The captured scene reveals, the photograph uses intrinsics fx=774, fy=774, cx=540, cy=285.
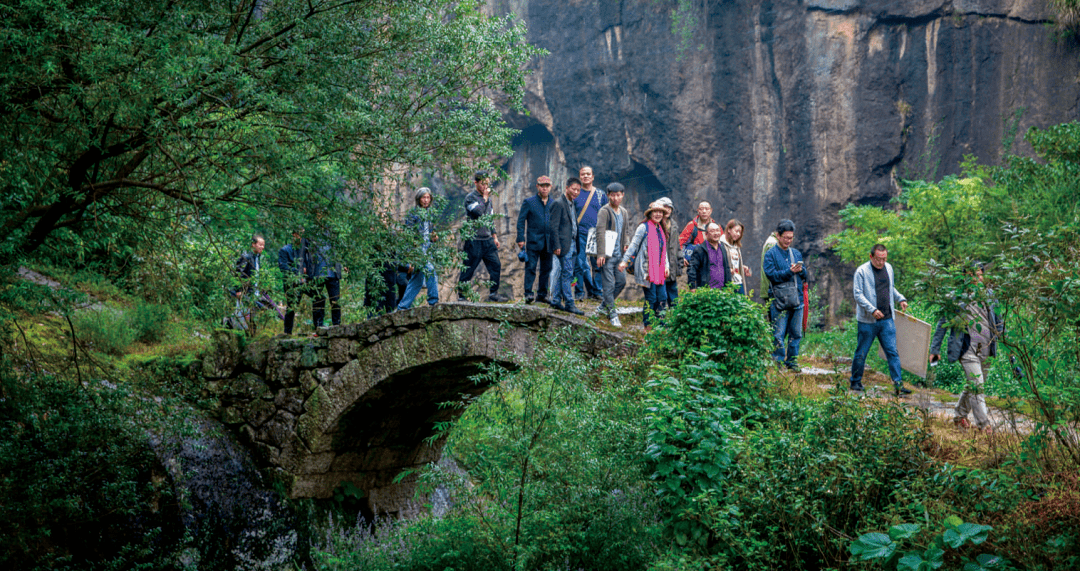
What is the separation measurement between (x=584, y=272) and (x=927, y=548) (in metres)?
5.46

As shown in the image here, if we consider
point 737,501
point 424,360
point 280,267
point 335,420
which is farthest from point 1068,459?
point 335,420

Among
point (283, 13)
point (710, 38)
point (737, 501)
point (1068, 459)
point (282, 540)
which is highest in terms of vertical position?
point (710, 38)

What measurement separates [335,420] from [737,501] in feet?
20.2

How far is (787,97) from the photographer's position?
24.2 metres

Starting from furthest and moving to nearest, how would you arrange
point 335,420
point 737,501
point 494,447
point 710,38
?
point 710,38
point 335,420
point 494,447
point 737,501

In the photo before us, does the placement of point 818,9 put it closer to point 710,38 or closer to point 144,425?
point 710,38

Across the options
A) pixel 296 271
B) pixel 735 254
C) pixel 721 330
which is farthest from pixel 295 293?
pixel 735 254

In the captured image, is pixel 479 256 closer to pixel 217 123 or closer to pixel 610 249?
A: pixel 610 249

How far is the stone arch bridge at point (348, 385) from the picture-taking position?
8.45 meters

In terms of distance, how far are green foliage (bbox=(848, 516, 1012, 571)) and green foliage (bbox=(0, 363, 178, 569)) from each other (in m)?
6.69

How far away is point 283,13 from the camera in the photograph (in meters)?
6.15

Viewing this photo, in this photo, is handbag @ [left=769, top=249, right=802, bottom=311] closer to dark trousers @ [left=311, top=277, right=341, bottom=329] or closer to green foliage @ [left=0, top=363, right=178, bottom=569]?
dark trousers @ [left=311, top=277, right=341, bottom=329]

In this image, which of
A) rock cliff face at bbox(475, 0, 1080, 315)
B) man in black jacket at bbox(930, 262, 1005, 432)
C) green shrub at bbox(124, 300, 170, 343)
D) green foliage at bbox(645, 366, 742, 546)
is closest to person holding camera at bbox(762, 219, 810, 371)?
man in black jacket at bbox(930, 262, 1005, 432)

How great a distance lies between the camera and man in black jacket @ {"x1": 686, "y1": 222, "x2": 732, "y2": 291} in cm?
802
